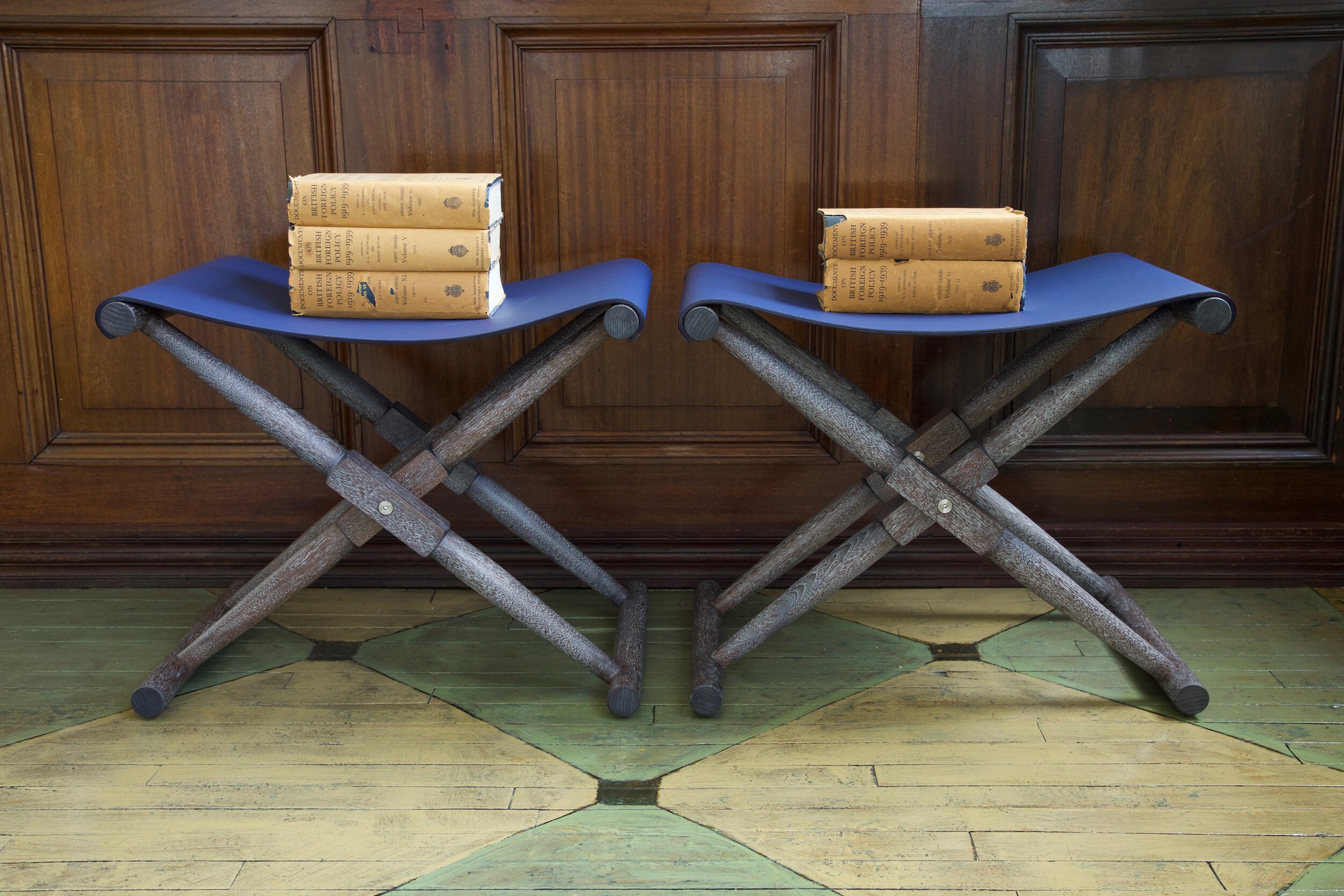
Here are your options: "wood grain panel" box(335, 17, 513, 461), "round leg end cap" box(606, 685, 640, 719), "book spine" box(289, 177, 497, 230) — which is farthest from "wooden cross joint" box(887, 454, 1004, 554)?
"wood grain panel" box(335, 17, 513, 461)

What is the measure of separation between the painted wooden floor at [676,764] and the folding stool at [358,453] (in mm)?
94

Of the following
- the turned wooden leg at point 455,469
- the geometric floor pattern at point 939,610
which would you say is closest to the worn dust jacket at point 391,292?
the turned wooden leg at point 455,469

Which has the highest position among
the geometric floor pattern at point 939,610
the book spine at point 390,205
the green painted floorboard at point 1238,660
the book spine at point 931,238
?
the book spine at point 390,205

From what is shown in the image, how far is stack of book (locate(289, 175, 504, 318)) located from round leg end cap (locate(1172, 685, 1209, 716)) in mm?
1237

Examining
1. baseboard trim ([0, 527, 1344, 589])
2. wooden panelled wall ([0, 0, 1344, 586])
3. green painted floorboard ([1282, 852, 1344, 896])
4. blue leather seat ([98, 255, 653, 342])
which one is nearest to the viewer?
green painted floorboard ([1282, 852, 1344, 896])

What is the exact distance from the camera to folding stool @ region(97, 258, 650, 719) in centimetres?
163

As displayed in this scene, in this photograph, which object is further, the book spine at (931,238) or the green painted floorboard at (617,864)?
the book spine at (931,238)

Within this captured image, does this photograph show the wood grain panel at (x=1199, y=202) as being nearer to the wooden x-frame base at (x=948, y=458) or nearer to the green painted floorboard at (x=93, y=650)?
the wooden x-frame base at (x=948, y=458)

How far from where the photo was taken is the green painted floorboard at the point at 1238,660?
5.66 ft

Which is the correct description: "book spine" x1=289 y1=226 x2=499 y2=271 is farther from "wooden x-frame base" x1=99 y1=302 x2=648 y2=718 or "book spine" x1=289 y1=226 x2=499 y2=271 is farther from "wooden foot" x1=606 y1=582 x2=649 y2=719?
"wooden foot" x1=606 y1=582 x2=649 y2=719

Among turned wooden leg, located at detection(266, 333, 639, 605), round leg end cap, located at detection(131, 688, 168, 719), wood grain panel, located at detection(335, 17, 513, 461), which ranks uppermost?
wood grain panel, located at detection(335, 17, 513, 461)

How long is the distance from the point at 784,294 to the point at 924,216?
0.82 ft

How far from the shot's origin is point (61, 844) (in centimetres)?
145

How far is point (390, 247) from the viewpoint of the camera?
1689mm
